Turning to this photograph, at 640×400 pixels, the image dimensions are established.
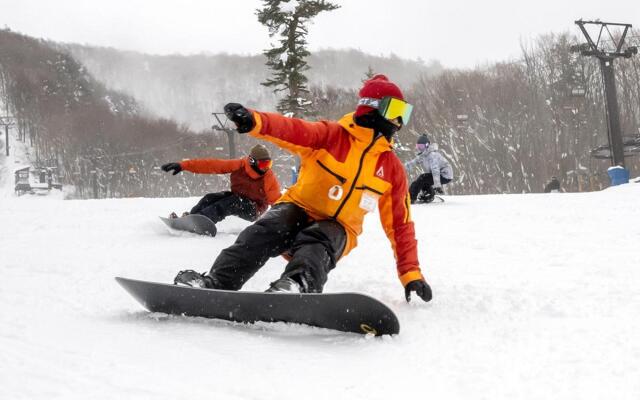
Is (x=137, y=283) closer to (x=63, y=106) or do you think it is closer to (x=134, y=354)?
(x=134, y=354)

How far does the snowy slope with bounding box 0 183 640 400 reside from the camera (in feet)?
6.23

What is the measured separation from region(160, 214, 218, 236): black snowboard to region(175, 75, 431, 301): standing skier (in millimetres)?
3430

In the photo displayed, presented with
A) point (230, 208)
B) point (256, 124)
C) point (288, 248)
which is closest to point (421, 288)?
point (288, 248)

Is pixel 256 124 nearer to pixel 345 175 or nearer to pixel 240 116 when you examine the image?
pixel 240 116

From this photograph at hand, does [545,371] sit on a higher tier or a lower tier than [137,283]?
lower

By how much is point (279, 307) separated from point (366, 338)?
0.43 metres

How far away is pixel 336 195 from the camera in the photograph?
127 inches

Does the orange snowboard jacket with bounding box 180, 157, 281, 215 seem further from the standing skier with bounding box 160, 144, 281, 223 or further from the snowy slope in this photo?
the snowy slope

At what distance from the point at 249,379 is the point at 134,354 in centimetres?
52

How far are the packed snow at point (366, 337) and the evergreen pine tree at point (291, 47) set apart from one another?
18105mm

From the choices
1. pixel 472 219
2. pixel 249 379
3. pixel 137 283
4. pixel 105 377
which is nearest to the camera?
pixel 105 377

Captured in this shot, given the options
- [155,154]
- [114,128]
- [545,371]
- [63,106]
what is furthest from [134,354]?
[63,106]

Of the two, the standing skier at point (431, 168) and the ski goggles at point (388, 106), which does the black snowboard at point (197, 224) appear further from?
the standing skier at point (431, 168)

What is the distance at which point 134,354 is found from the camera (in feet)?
7.15
